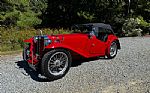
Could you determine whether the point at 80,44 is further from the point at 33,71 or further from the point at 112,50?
the point at 112,50

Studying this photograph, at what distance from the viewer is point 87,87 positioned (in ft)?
19.7

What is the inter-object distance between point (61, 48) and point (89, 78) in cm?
112

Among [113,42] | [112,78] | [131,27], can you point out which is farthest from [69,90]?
[131,27]

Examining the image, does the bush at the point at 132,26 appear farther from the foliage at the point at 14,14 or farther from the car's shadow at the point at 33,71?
the car's shadow at the point at 33,71

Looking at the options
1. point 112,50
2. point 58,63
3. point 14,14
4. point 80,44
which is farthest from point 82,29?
point 14,14

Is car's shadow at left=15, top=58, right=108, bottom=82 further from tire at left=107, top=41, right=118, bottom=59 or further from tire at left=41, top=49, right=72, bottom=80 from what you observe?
tire at left=107, top=41, right=118, bottom=59

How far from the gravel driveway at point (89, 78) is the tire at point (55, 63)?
184 mm

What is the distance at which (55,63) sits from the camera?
6.64 m

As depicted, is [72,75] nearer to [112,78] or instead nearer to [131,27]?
[112,78]

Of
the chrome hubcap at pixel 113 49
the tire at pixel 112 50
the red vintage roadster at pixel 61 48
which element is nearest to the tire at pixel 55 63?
the red vintage roadster at pixel 61 48

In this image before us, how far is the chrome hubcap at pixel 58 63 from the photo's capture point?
655cm

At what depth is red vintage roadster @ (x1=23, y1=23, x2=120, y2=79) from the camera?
6.46 metres

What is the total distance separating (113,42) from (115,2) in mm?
8577

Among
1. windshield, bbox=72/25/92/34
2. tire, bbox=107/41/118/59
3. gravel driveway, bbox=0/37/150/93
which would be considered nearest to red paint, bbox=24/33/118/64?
tire, bbox=107/41/118/59
